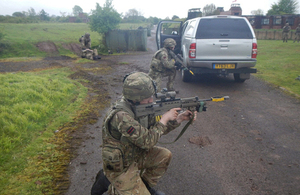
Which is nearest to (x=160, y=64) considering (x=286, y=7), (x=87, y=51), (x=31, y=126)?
(x=31, y=126)

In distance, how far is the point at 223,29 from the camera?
7.16 meters

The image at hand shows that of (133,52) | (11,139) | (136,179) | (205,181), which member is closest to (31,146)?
(11,139)

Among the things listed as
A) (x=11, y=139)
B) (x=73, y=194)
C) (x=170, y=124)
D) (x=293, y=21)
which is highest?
(x=293, y=21)

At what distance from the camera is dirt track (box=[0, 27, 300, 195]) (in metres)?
3.00

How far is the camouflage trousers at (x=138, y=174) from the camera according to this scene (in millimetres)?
2297

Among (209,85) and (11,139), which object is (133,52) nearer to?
(209,85)

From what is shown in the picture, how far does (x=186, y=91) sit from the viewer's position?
738cm

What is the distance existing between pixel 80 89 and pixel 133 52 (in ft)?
39.1

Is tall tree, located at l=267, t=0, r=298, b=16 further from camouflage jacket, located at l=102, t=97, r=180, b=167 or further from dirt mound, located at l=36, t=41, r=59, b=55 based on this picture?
camouflage jacket, located at l=102, t=97, r=180, b=167

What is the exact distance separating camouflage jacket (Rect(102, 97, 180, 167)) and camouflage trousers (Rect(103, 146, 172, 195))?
0.39ft

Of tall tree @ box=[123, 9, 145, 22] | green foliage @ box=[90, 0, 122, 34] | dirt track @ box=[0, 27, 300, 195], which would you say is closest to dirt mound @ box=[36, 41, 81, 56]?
green foliage @ box=[90, 0, 122, 34]

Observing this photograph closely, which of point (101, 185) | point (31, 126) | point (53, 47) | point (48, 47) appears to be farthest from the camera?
point (53, 47)

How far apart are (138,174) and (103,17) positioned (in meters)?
17.9

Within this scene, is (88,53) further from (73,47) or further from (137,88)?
(137,88)
